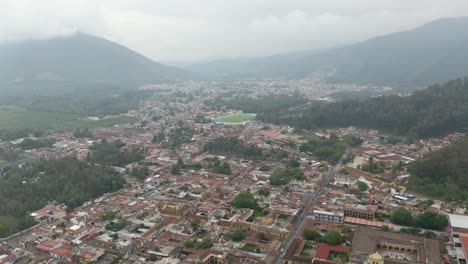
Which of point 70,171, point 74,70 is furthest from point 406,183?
point 74,70

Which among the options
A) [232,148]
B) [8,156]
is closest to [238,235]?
[232,148]

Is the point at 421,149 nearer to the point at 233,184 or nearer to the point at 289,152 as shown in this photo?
the point at 289,152

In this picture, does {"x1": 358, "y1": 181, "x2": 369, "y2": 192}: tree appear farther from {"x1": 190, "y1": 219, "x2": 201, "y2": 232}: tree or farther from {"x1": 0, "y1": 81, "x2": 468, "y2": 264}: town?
{"x1": 190, "y1": 219, "x2": 201, "y2": 232}: tree

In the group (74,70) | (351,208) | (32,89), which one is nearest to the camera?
(351,208)

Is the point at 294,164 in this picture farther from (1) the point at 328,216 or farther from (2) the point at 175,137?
(2) the point at 175,137

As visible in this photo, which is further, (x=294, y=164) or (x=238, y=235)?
(x=294, y=164)

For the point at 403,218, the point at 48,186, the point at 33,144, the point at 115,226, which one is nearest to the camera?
the point at 403,218
